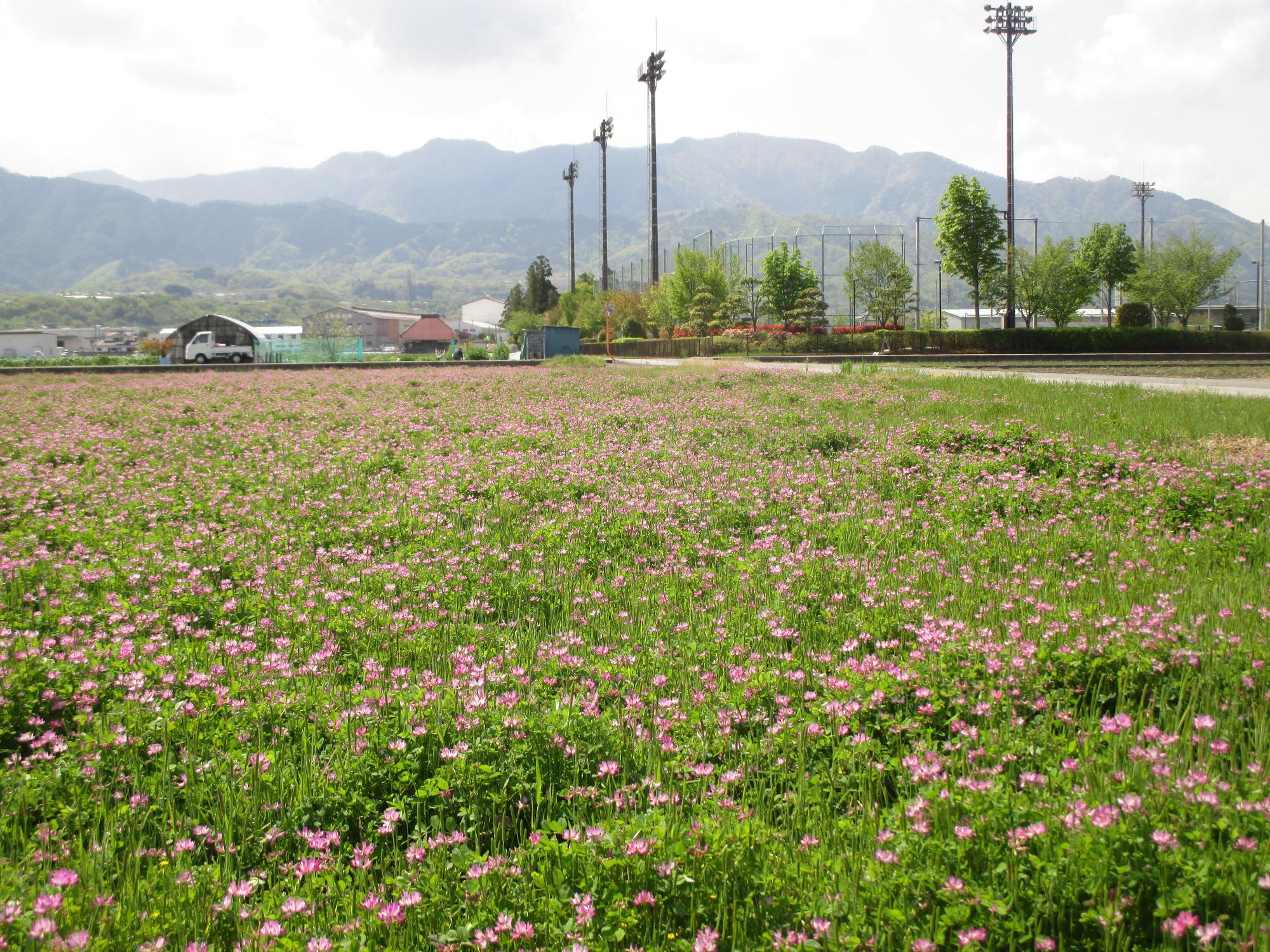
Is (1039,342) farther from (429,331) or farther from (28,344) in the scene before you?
(28,344)

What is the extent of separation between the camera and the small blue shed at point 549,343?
47.4 m

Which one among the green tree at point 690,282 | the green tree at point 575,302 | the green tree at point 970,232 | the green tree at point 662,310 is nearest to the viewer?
the green tree at point 970,232

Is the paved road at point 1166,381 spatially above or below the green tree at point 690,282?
below

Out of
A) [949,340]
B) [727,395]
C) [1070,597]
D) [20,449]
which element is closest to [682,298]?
[949,340]

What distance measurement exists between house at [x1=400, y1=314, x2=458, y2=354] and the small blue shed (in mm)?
91359

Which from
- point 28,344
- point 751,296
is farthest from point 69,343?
point 751,296

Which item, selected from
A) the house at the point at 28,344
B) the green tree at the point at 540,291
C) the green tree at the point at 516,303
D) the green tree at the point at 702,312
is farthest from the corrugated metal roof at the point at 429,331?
the green tree at the point at 702,312

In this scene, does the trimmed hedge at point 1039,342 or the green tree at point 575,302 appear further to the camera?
the green tree at point 575,302

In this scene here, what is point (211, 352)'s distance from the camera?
181ft

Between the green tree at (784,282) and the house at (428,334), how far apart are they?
8259 cm

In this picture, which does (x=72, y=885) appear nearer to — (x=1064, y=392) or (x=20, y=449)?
(x=20, y=449)

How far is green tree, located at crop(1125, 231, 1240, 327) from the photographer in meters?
68.4

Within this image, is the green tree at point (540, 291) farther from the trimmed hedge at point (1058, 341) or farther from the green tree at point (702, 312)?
the trimmed hedge at point (1058, 341)

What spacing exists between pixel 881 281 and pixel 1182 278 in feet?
80.5
